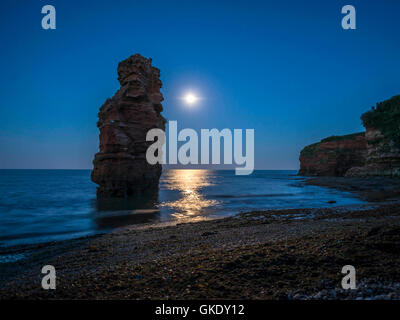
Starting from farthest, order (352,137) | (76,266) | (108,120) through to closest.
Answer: (352,137) → (108,120) → (76,266)

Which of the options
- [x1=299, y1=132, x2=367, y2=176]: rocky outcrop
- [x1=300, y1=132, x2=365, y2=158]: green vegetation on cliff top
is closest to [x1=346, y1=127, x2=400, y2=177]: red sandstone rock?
[x1=299, y1=132, x2=367, y2=176]: rocky outcrop

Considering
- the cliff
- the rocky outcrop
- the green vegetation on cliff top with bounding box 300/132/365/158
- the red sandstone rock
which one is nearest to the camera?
the red sandstone rock

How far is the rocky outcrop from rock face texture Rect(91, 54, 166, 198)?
222 feet

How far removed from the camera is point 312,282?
3109mm

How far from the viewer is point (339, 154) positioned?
230 ft

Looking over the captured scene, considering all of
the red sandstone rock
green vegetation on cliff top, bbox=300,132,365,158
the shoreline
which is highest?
green vegetation on cliff top, bbox=300,132,365,158

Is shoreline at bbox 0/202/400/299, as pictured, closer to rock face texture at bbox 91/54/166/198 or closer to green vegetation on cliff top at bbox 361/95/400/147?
rock face texture at bbox 91/54/166/198

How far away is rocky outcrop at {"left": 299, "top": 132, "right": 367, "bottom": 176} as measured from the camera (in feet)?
219

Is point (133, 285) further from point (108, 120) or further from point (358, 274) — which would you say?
point (108, 120)

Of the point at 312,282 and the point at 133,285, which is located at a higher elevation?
the point at 312,282

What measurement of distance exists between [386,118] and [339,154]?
33.7 meters
